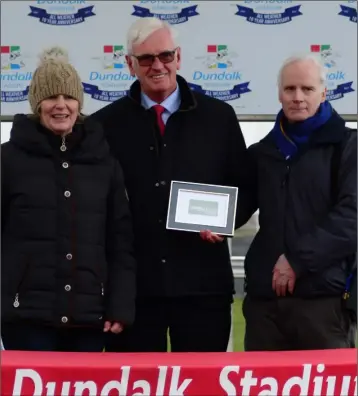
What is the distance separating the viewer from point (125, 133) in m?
3.35

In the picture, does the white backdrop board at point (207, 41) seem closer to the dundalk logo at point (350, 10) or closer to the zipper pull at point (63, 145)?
the dundalk logo at point (350, 10)

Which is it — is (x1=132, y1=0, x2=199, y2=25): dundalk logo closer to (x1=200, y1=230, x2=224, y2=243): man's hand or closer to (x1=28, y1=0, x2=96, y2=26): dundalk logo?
(x1=28, y1=0, x2=96, y2=26): dundalk logo

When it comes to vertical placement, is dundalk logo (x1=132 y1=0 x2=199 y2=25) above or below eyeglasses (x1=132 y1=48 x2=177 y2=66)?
above

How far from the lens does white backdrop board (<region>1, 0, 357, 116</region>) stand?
428cm

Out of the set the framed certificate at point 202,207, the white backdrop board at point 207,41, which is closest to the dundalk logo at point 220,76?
the white backdrop board at point 207,41

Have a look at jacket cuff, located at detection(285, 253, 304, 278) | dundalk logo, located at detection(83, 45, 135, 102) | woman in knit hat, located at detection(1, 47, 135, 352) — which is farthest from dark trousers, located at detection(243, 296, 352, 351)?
dundalk logo, located at detection(83, 45, 135, 102)

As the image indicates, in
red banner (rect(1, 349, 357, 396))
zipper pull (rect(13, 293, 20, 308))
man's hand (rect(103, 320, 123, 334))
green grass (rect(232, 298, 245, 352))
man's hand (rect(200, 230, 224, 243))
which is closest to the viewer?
red banner (rect(1, 349, 357, 396))

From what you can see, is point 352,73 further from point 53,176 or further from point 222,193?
point 53,176

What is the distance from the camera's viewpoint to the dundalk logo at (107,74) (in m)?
4.32

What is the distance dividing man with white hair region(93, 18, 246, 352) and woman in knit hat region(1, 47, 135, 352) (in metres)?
0.22

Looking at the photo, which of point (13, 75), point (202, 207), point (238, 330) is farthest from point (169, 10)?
point (238, 330)

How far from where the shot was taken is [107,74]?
4328 mm

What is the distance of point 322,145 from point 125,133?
0.77 meters

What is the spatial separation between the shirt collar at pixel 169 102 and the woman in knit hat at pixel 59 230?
340mm
